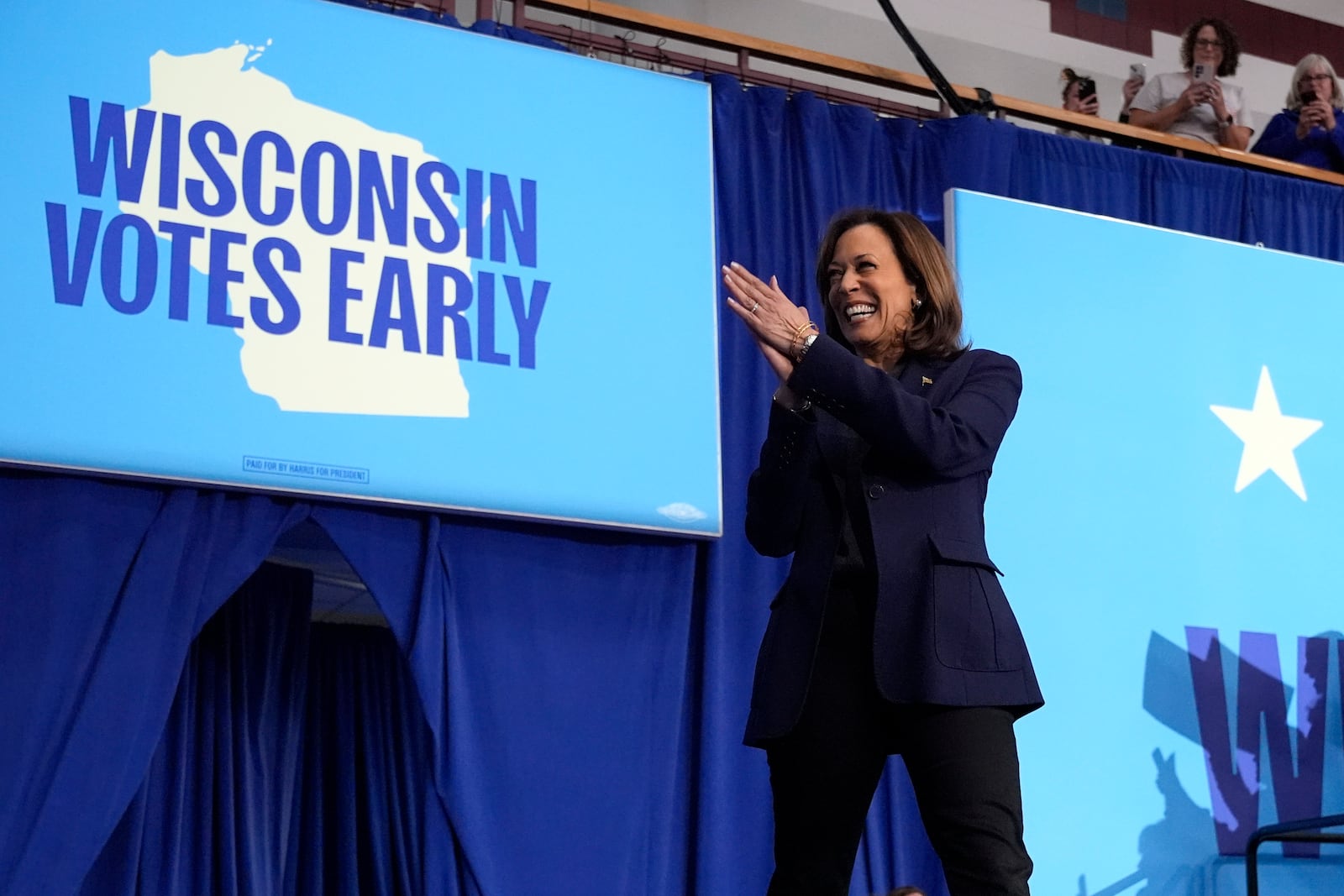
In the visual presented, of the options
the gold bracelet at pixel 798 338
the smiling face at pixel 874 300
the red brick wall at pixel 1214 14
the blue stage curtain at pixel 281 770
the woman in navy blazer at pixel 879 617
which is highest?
the red brick wall at pixel 1214 14

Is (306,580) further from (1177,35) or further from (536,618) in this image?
(1177,35)

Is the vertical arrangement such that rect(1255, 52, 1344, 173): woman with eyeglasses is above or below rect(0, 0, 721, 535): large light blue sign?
above

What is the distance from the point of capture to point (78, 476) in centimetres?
236

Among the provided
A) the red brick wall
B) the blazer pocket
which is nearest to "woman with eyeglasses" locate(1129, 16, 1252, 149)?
the red brick wall

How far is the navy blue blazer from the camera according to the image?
1.37 meters

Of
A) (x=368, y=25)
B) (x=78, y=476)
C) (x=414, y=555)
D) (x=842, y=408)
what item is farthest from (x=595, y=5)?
(x=842, y=408)

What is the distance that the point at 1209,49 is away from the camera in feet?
13.4

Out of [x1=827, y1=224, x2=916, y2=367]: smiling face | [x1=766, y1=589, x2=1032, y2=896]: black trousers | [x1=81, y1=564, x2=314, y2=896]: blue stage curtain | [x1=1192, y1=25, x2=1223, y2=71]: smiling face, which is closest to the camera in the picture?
[x1=766, y1=589, x2=1032, y2=896]: black trousers

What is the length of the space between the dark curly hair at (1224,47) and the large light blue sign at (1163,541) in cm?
100

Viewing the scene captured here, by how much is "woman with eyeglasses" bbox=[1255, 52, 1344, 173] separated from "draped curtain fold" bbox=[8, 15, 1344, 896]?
3.95 feet

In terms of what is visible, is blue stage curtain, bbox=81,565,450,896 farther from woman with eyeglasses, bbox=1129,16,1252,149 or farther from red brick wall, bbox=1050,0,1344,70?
red brick wall, bbox=1050,0,1344,70

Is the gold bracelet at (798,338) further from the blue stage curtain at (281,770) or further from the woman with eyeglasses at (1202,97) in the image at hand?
the woman with eyeglasses at (1202,97)

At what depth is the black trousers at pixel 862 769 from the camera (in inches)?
51.6

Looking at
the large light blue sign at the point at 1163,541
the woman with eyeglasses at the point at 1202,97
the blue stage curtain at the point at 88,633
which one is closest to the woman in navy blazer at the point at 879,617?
the blue stage curtain at the point at 88,633
